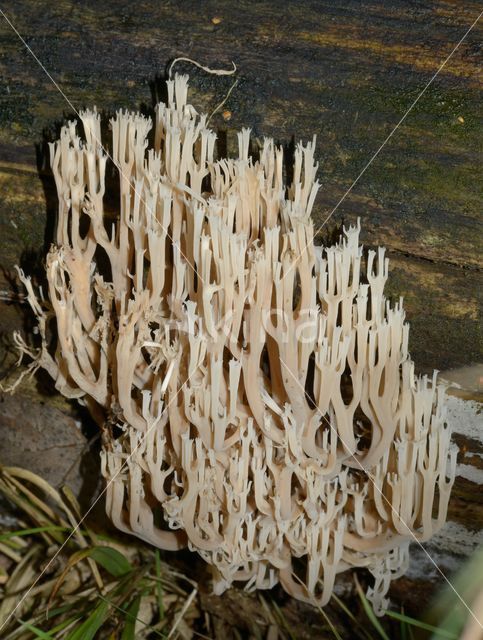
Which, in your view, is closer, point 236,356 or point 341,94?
point 236,356

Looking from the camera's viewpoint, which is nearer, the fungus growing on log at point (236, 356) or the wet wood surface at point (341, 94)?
the fungus growing on log at point (236, 356)

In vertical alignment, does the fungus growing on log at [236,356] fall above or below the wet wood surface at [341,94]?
below

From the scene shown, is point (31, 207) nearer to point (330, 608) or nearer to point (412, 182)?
point (412, 182)

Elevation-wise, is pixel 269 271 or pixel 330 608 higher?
pixel 269 271

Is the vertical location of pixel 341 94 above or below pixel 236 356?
above

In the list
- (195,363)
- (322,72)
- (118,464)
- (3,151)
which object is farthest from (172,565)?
(322,72)
